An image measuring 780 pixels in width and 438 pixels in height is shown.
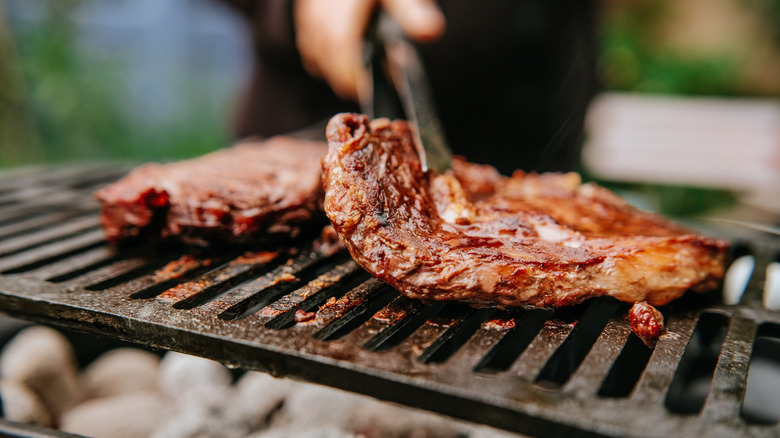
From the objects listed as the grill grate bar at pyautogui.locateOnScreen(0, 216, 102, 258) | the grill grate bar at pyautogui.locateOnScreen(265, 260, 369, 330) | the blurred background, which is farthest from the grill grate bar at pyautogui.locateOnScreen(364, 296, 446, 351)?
the blurred background

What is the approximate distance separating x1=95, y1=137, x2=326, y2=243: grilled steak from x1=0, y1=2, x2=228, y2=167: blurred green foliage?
626cm

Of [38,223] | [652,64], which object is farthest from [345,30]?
[652,64]

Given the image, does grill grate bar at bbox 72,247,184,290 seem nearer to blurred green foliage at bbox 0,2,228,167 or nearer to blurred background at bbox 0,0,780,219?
blurred background at bbox 0,0,780,219

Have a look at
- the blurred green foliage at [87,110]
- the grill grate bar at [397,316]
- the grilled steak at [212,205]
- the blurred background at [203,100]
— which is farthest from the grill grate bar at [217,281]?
the blurred green foliage at [87,110]

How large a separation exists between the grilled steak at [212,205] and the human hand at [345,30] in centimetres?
94

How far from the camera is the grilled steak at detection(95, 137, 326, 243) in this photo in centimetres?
208

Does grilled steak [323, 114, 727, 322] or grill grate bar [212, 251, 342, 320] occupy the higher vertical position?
grilled steak [323, 114, 727, 322]

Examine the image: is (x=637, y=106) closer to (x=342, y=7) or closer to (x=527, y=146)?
(x=527, y=146)

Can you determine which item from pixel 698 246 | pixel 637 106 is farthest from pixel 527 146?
pixel 637 106

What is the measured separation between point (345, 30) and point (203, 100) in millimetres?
5740

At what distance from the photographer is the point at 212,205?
2.06 metres

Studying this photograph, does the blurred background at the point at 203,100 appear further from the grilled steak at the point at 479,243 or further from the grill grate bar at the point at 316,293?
the grill grate bar at the point at 316,293

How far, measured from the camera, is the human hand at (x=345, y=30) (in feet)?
9.22

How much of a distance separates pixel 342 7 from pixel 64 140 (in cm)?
653
